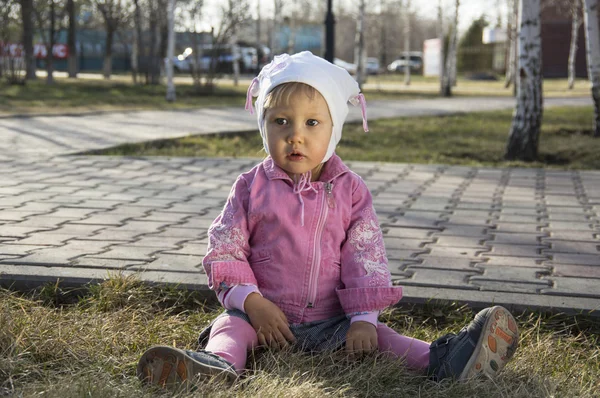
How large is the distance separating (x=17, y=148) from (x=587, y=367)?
8648mm

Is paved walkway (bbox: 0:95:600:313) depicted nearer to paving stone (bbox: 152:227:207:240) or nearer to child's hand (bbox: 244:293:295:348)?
paving stone (bbox: 152:227:207:240)

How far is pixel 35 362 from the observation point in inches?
115

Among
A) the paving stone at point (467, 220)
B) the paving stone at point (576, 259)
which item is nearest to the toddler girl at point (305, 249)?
the paving stone at point (576, 259)

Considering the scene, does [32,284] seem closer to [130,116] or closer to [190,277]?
[190,277]

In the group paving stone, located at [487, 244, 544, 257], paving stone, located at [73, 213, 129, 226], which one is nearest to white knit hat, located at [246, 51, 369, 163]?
paving stone, located at [487, 244, 544, 257]

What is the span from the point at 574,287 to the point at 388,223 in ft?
6.06

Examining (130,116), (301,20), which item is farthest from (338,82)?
(301,20)

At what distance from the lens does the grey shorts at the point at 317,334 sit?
3100mm

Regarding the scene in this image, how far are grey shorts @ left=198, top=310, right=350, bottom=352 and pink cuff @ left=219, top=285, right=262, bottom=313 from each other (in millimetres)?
36

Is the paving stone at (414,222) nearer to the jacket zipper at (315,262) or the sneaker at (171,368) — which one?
the jacket zipper at (315,262)

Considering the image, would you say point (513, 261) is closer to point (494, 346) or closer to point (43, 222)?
point (494, 346)

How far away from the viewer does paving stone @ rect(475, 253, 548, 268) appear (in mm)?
4602

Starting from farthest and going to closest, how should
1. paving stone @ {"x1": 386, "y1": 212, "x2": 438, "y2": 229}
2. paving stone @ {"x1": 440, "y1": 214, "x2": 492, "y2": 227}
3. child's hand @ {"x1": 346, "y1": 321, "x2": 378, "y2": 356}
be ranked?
paving stone @ {"x1": 440, "y1": 214, "x2": 492, "y2": 227} < paving stone @ {"x1": 386, "y1": 212, "x2": 438, "y2": 229} < child's hand @ {"x1": 346, "y1": 321, "x2": 378, "y2": 356}

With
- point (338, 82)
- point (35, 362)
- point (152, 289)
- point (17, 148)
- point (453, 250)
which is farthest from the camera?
point (17, 148)
